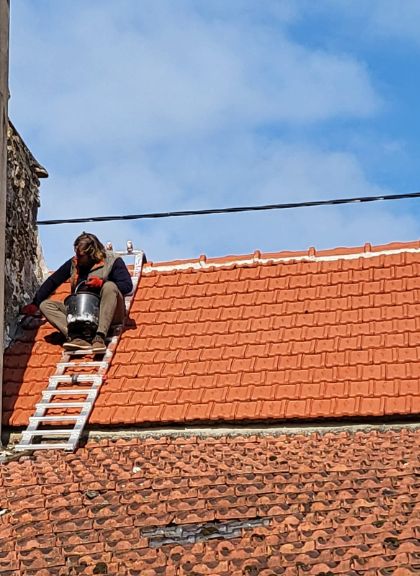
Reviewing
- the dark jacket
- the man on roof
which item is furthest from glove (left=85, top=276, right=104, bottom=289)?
the dark jacket

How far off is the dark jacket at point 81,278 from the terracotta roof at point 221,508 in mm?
2300

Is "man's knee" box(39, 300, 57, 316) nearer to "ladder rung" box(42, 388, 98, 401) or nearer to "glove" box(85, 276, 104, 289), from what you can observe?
"glove" box(85, 276, 104, 289)

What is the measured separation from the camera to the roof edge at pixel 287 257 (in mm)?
10508

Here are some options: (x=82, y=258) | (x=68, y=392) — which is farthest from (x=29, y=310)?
(x=68, y=392)

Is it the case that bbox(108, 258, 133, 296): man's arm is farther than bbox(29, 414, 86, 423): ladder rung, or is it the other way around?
bbox(108, 258, 133, 296): man's arm

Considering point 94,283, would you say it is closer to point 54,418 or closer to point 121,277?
point 121,277

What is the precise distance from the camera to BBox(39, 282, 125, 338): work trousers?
955cm

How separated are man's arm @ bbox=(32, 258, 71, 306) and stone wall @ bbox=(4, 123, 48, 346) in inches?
8.2

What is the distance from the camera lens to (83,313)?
9445 millimetres

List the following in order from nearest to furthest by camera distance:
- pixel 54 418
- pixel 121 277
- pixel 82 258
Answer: pixel 54 418, pixel 82 258, pixel 121 277

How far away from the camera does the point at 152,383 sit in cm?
906

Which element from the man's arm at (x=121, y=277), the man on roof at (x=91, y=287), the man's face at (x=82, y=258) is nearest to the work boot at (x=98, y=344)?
the man on roof at (x=91, y=287)

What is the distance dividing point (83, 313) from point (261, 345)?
161 cm

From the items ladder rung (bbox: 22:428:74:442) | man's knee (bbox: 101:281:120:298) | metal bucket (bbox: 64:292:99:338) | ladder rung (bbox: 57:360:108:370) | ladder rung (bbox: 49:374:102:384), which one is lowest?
ladder rung (bbox: 22:428:74:442)
